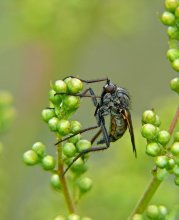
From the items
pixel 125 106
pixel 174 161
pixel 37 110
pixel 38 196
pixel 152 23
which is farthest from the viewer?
pixel 152 23

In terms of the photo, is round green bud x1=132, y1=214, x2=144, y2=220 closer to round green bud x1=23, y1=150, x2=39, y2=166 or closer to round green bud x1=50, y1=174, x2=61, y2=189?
round green bud x1=50, y1=174, x2=61, y2=189

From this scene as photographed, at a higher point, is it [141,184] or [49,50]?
[49,50]

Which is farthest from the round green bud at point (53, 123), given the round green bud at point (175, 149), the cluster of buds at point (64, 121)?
the round green bud at point (175, 149)

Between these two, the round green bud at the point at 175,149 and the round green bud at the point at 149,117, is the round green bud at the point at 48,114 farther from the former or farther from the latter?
the round green bud at the point at 175,149

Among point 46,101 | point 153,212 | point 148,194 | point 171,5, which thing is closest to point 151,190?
point 148,194

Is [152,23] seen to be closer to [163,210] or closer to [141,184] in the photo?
[141,184]

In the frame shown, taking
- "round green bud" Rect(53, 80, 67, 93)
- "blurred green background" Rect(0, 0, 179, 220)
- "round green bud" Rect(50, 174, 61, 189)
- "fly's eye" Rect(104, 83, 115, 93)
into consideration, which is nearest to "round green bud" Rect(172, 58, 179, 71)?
"round green bud" Rect(53, 80, 67, 93)

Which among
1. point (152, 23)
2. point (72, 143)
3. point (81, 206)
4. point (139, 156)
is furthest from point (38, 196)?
point (152, 23)

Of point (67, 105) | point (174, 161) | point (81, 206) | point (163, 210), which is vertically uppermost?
point (67, 105)
